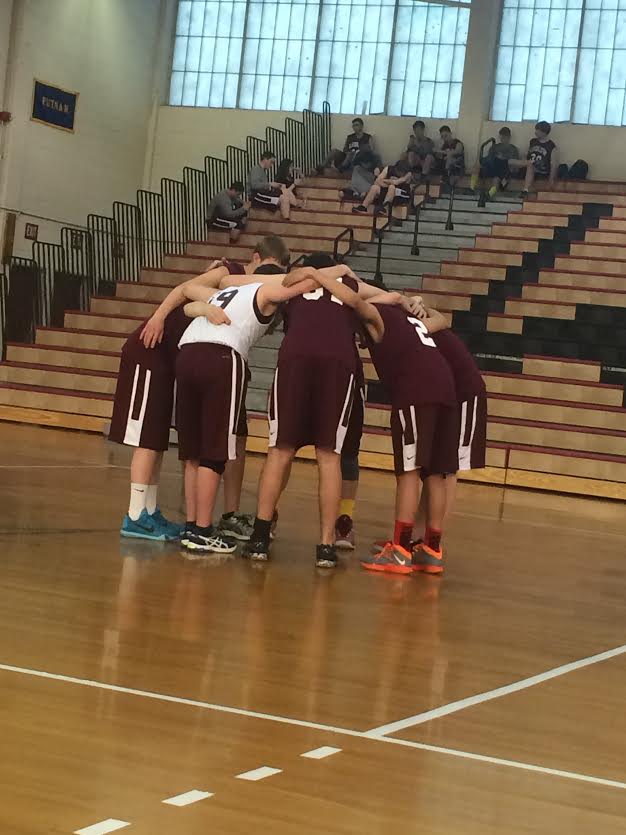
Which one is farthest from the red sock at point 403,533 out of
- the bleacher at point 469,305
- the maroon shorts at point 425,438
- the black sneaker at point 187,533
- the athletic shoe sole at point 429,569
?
the bleacher at point 469,305

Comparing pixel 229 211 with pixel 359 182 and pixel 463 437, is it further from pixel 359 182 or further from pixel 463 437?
pixel 463 437

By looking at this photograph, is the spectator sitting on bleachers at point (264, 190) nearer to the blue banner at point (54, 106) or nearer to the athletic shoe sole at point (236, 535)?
the blue banner at point (54, 106)

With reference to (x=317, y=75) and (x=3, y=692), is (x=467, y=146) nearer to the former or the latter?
Result: (x=317, y=75)

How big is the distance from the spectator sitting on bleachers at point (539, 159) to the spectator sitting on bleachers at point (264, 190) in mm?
3393

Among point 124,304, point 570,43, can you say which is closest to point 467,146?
point 570,43

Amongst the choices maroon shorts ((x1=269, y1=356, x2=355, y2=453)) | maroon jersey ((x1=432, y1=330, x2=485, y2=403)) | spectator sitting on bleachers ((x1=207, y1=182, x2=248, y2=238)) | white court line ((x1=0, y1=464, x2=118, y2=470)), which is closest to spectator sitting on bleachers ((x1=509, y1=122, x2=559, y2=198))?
spectator sitting on bleachers ((x1=207, y1=182, x2=248, y2=238))

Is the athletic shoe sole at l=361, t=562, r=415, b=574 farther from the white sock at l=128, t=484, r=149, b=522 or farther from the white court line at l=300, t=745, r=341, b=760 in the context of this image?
the white court line at l=300, t=745, r=341, b=760

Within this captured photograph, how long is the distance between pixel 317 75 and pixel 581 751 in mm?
18794

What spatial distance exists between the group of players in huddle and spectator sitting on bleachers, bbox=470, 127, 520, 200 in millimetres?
13021

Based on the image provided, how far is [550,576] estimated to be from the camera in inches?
251

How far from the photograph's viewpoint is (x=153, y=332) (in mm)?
5984

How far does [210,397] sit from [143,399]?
399 millimetres

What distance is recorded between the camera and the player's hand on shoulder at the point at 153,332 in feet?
19.6

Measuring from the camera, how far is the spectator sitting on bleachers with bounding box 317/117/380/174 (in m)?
19.5
